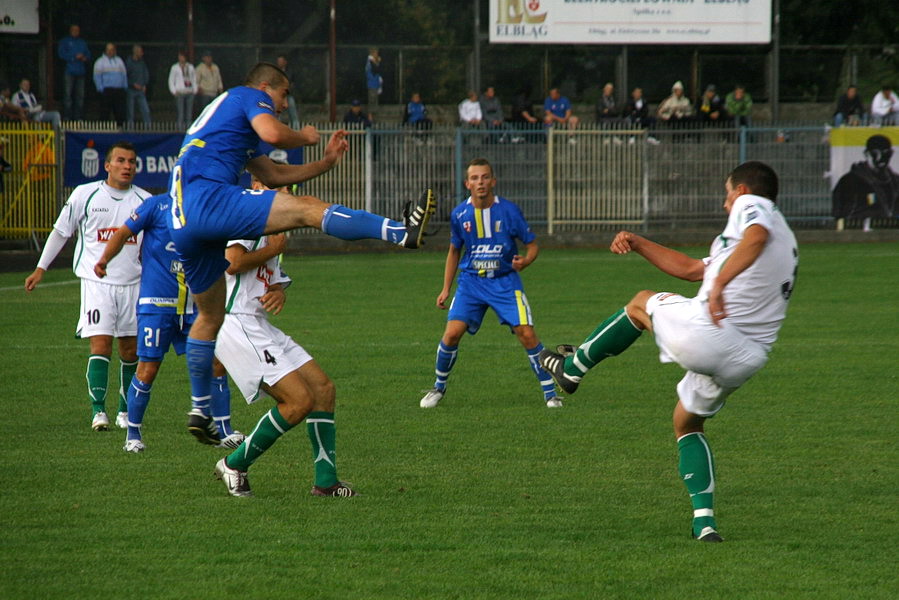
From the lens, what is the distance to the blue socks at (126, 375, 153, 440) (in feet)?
26.7

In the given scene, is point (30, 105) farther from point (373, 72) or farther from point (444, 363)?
point (444, 363)

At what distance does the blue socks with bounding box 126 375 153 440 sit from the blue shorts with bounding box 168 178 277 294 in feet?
6.66

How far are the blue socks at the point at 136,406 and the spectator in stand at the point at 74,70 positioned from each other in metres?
21.7

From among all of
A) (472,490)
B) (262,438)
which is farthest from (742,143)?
(262,438)

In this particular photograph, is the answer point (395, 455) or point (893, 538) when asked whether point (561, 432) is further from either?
point (893, 538)

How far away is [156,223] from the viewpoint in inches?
331

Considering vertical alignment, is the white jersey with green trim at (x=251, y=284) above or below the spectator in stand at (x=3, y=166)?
below

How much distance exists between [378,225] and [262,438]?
138cm

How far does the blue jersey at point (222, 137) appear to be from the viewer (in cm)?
631

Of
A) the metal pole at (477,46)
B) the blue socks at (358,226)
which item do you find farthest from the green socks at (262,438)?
the metal pole at (477,46)

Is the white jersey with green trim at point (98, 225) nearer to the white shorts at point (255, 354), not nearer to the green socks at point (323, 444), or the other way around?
the white shorts at point (255, 354)

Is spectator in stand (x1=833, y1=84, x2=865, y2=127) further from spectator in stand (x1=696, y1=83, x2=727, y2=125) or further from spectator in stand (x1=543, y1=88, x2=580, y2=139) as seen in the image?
spectator in stand (x1=543, y1=88, x2=580, y2=139)

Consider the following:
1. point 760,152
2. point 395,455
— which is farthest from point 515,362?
point 760,152

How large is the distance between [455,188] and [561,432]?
755 inches
